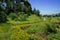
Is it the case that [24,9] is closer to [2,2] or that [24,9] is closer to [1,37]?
[2,2]

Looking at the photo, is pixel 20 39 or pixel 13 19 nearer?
pixel 20 39

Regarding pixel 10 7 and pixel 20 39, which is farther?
pixel 10 7

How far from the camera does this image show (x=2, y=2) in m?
34.2

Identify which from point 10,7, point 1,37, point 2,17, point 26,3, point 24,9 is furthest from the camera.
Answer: point 26,3

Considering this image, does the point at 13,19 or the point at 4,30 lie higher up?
the point at 4,30

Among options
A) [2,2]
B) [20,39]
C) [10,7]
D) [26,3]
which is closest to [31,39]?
[20,39]

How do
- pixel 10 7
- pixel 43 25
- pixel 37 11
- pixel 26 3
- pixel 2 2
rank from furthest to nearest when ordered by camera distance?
pixel 37 11 < pixel 26 3 < pixel 10 7 < pixel 2 2 < pixel 43 25

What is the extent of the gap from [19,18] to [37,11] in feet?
58.7

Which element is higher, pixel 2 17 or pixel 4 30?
pixel 4 30

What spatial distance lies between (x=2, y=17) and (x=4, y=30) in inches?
816

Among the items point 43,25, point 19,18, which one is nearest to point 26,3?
point 19,18

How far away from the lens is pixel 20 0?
46969 mm

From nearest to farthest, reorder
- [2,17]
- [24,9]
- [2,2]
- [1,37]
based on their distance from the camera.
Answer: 1. [1,37]
2. [2,17]
3. [2,2]
4. [24,9]

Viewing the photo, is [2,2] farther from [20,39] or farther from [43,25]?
[20,39]
